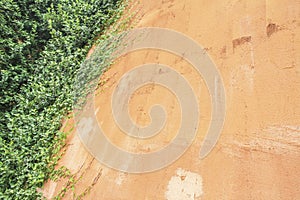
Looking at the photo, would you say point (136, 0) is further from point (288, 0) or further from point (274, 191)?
point (274, 191)

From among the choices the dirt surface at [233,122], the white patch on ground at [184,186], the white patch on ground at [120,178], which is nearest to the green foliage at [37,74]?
the dirt surface at [233,122]

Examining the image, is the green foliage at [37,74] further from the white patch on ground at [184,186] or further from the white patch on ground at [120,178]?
the white patch on ground at [184,186]

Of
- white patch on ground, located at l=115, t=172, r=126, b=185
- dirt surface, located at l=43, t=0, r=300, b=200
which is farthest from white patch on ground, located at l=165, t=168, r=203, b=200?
white patch on ground, located at l=115, t=172, r=126, b=185

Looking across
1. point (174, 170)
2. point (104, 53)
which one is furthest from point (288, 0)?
point (104, 53)

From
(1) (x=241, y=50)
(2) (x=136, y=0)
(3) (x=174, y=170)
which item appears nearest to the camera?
(3) (x=174, y=170)

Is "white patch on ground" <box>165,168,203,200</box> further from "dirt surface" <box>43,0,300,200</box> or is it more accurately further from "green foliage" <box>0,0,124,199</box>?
"green foliage" <box>0,0,124,199</box>

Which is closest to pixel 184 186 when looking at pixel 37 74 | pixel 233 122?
pixel 233 122

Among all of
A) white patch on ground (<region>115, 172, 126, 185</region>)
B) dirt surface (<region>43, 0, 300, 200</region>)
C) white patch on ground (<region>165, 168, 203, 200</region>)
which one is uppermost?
dirt surface (<region>43, 0, 300, 200</region>)
